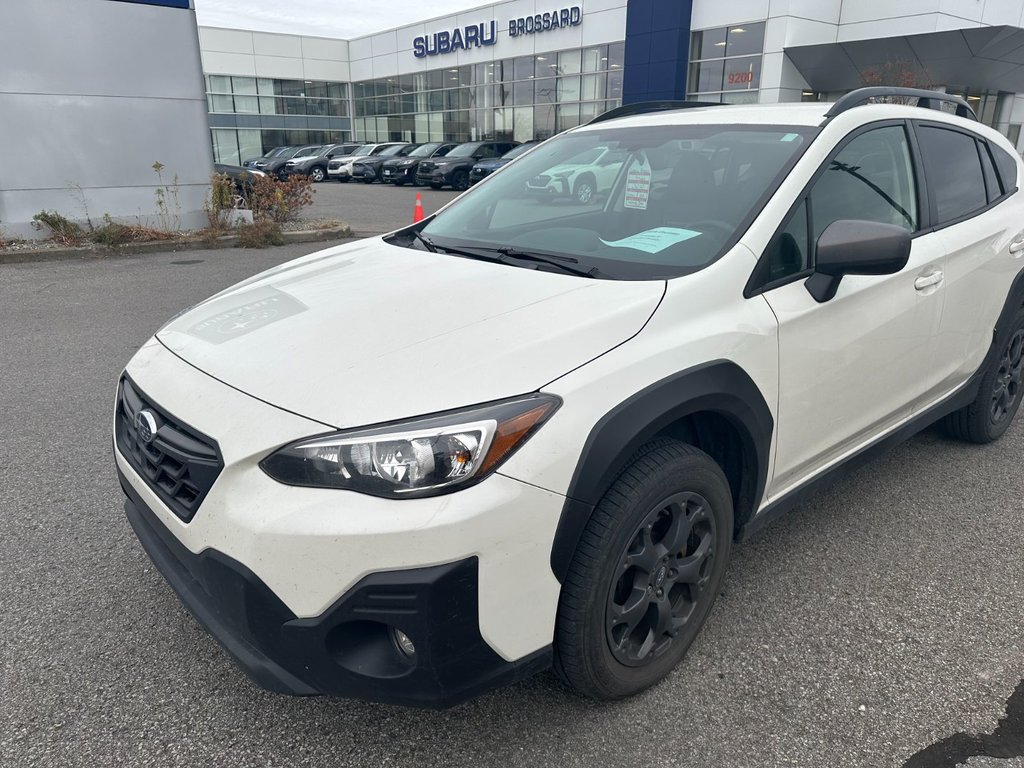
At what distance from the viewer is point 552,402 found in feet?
6.17

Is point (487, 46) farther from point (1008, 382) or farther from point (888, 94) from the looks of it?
point (888, 94)

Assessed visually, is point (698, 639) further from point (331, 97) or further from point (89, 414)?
point (331, 97)

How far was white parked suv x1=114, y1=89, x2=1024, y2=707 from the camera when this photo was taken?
1787 mm

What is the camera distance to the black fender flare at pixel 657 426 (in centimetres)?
190

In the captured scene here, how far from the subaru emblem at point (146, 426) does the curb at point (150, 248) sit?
32.0 feet

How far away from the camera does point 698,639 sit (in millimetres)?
2623

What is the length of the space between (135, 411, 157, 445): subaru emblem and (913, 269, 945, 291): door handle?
111 inches

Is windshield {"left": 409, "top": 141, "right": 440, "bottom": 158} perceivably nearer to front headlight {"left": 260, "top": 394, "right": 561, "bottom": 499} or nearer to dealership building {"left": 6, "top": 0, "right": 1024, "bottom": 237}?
dealership building {"left": 6, "top": 0, "right": 1024, "bottom": 237}

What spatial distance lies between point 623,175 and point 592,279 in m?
0.89

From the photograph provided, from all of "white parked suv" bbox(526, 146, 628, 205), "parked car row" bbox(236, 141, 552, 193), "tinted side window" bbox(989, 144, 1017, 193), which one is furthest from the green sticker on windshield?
"parked car row" bbox(236, 141, 552, 193)

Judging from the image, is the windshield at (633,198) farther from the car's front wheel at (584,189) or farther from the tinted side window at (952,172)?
the tinted side window at (952,172)

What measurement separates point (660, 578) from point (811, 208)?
4.68ft

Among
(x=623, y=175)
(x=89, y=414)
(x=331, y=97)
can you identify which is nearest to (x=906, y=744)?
(x=623, y=175)

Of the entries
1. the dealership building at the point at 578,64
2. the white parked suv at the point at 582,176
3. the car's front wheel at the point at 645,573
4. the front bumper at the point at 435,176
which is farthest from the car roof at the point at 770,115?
the dealership building at the point at 578,64
